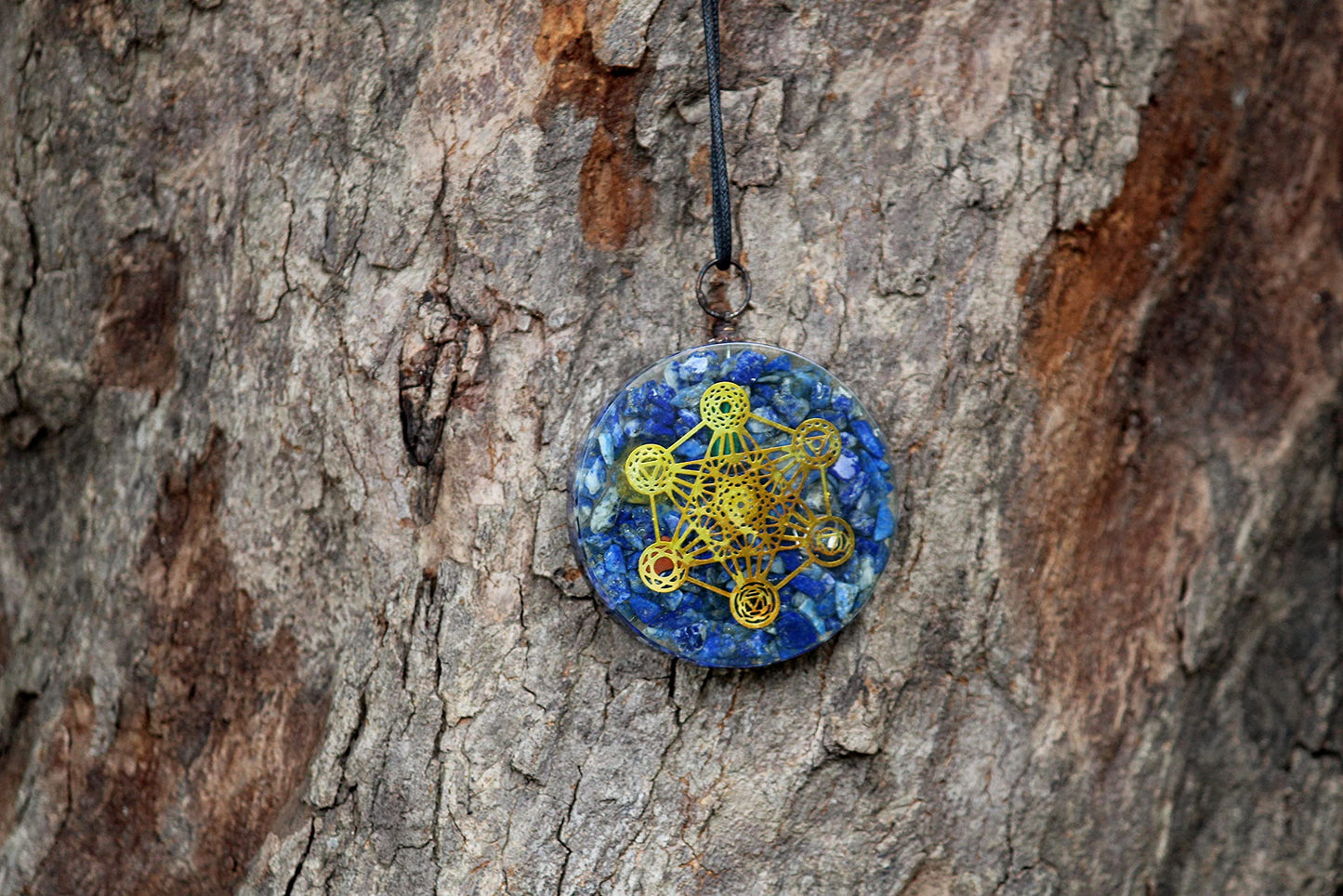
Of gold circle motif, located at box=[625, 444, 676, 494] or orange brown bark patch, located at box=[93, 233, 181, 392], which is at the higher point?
orange brown bark patch, located at box=[93, 233, 181, 392]

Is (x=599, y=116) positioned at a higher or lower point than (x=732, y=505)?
higher

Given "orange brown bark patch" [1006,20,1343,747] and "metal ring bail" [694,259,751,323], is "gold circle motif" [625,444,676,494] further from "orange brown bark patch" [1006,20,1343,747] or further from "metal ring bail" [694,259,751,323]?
"orange brown bark patch" [1006,20,1343,747]

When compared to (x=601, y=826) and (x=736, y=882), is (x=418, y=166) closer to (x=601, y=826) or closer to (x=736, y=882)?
(x=601, y=826)

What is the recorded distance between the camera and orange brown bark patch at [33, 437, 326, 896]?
5.06 ft

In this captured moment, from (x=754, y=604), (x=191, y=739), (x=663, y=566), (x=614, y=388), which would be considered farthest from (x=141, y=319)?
(x=754, y=604)

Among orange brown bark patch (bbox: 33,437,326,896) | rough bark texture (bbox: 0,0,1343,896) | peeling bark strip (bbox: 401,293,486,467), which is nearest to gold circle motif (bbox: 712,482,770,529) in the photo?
rough bark texture (bbox: 0,0,1343,896)

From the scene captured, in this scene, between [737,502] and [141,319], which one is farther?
[141,319]

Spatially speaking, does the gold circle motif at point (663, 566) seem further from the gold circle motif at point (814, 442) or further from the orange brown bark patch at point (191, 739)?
the orange brown bark patch at point (191, 739)

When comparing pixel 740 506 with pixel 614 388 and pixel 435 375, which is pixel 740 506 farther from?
pixel 435 375

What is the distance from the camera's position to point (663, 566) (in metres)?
1.39

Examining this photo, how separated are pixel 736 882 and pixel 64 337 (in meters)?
1.34

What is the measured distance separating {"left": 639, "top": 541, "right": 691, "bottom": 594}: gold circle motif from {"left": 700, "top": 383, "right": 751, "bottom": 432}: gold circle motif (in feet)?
0.57

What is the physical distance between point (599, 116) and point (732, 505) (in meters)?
0.58

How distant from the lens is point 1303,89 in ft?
5.12
